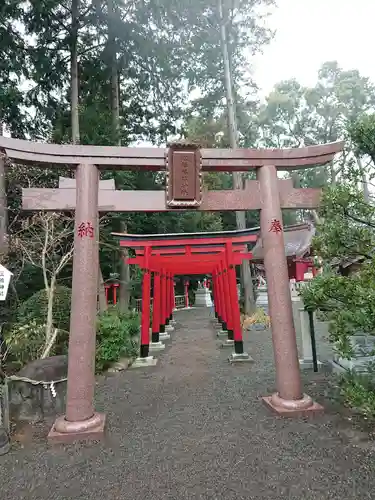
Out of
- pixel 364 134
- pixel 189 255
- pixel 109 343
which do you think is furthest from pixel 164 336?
pixel 364 134

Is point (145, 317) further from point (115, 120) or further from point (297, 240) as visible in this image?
point (297, 240)

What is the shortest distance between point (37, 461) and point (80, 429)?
21.1 inches

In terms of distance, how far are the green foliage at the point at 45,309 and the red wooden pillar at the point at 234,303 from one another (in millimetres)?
4429

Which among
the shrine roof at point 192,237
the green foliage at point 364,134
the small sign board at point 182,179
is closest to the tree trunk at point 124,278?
the shrine roof at point 192,237

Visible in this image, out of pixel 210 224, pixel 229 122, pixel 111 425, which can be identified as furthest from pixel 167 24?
pixel 111 425

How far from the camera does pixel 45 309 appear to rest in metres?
9.03

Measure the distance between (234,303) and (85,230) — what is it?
5494 mm

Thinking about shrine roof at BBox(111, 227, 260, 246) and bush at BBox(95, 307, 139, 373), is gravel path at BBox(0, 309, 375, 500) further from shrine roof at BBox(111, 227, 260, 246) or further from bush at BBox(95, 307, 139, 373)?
shrine roof at BBox(111, 227, 260, 246)

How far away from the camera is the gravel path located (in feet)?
9.91

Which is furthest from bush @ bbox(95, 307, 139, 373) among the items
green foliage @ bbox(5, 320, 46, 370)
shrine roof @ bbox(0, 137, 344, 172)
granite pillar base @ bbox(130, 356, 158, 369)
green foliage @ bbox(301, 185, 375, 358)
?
green foliage @ bbox(301, 185, 375, 358)

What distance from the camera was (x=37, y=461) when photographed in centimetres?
374

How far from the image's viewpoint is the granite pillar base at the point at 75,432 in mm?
4051

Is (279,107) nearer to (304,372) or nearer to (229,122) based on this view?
(229,122)

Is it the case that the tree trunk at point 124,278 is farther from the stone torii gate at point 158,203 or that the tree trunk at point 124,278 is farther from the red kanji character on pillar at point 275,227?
the red kanji character on pillar at point 275,227
